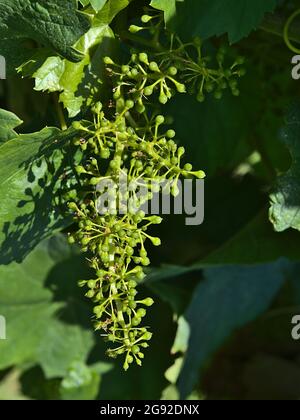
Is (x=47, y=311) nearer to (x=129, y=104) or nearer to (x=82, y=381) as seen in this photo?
(x=82, y=381)

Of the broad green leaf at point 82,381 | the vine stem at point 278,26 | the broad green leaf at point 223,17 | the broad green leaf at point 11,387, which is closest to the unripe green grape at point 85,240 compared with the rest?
the broad green leaf at point 223,17

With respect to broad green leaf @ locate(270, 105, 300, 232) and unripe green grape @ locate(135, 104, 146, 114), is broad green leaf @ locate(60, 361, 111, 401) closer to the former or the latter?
broad green leaf @ locate(270, 105, 300, 232)

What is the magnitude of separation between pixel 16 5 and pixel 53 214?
36 cm

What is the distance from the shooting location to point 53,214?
56.3 inches

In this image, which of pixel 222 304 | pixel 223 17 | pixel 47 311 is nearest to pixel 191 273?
pixel 222 304

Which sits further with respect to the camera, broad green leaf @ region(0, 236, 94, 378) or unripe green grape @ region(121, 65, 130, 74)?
broad green leaf @ region(0, 236, 94, 378)

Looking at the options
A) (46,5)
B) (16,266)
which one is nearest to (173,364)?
(16,266)

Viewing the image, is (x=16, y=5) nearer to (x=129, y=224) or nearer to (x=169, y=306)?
(x=129, y=224)

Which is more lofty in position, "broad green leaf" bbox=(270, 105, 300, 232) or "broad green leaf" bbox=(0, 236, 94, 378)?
"broad green leaf" bbox=(270, 105, 300, 232)

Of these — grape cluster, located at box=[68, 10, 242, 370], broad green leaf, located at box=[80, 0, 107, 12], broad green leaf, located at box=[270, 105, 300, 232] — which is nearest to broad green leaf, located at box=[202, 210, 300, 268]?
broad green leaf, located at box=[270, 105, 300, 232]

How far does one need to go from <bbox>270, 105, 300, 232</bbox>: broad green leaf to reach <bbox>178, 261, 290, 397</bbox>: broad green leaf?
49cm

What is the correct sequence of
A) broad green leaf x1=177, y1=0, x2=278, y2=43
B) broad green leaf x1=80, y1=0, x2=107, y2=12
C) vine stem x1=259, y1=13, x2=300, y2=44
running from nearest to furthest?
broad green leaf x1=80, y1=0, x2=107, y2=12, broad green leaf x1=177, y1=0, x2=278, y2=43, vine stem x1=259, y1=13, x2=300, y2=44

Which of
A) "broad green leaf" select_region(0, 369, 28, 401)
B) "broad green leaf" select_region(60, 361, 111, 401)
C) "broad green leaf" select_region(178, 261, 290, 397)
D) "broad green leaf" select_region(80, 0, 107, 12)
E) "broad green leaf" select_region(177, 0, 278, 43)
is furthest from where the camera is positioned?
"broad green leaf" select_region(0, 369, 28, 401)

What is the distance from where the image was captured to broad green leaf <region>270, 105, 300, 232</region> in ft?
4.93
